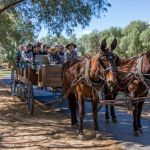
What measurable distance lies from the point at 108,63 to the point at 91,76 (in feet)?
2.26

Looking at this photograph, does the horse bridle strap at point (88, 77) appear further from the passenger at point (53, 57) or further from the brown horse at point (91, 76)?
the passenger at point (53, 57)

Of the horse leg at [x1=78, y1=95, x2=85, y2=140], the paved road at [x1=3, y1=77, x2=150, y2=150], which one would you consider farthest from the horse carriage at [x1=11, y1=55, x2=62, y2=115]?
the horse leg at [x1=78, y1=95, x2=85, y2=140]

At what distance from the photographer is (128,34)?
268 ft

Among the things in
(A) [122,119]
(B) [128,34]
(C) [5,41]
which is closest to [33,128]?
(A) [122,119]

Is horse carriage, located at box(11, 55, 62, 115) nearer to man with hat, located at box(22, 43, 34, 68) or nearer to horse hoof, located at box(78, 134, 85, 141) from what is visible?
man with hat, located at box(22, 43, 34, 68)

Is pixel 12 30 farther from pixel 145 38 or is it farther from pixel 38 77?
pixel 145 38

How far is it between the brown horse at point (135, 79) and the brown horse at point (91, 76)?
19.8 inches

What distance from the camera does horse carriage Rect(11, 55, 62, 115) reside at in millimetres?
12773

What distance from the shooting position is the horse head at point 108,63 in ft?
29.2

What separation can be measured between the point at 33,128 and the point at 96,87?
7.66ft

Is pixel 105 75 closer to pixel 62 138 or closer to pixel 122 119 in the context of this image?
pixel 62 138

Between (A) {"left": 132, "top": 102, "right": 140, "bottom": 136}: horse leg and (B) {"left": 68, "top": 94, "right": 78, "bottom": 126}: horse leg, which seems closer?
(A) {"left": 132, "top": 102, "right": 140, "bottom": 136}: horse leg

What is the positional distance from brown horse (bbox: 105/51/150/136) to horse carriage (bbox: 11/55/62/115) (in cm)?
259

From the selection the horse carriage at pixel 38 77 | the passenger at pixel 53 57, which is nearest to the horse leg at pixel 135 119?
the horse carriage at pixel 38 77
